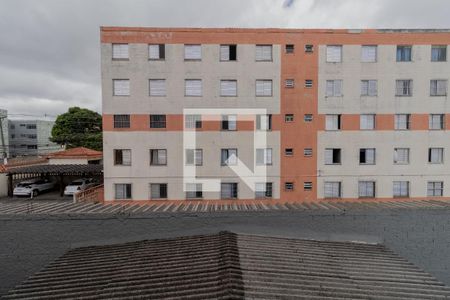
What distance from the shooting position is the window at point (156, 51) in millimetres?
17125

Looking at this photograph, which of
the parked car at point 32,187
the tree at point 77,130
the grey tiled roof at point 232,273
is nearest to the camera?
the grey tiled roof at point 232,273

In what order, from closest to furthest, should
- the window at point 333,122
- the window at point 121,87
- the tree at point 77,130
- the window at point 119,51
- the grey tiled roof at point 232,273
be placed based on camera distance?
the grey tiled roof at point 232,273 < the window at point 119,51 < the window at point 121,87 < the window at point 333,122 < the tree at point 77,130

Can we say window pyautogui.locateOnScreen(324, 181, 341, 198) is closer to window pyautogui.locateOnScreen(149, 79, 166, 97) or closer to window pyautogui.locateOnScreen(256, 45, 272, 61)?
window pyautogui.locateOnScreen(256, 45, 272, 61)

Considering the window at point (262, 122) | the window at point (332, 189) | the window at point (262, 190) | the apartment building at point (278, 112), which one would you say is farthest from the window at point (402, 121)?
the window at point (262, 190)

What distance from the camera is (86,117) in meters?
40.3

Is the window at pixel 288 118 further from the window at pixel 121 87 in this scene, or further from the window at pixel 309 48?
the window at pixel 121 87

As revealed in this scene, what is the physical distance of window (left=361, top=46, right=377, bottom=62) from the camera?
17.6 m

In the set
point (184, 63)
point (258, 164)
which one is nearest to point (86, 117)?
point (184, 63)

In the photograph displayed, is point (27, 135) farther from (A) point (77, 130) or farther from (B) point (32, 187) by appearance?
(B) point (32, 187)

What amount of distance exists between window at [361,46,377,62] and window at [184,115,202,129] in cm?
1347

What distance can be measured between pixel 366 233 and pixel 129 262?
757 centimetres

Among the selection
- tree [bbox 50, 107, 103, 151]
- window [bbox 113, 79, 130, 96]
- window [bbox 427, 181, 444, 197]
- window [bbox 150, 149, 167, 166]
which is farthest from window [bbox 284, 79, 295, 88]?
tree [bbox 50, 107, 103, 151]

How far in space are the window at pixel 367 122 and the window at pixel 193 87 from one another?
1279 cm

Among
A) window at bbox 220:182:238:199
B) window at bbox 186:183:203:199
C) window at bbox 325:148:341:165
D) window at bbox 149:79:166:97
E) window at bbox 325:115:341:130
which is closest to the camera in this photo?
window at bbox 149:79:166:97
